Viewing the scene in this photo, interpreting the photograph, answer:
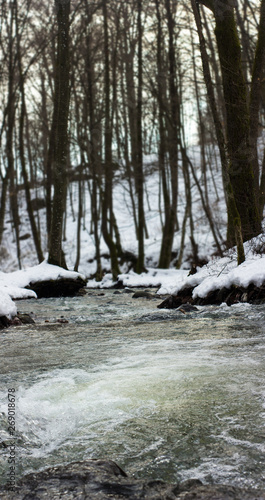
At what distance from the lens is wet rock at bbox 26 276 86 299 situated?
1216 centimetres

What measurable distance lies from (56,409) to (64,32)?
13188 millimetres

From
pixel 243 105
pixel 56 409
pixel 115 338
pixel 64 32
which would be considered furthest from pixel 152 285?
pixel 56 409

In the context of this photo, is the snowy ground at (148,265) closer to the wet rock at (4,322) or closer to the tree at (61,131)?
the wet rock at (4,322)

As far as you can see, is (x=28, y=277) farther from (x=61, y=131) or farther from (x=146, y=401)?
(x=146, y=401)

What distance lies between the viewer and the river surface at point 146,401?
88.2 inches

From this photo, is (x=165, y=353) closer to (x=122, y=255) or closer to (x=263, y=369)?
(x=263, y=369)

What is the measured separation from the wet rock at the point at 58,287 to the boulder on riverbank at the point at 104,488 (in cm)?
1023

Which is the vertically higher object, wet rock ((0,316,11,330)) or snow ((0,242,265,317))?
snow ((0,242,265,317))

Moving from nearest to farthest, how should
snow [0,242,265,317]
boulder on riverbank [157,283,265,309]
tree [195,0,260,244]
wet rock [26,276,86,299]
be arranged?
snow [0,242,265,317]
boulder on riverbank [157,283,265,309]
tree [195,0,260,244]
wet rock [26,276,86,299]

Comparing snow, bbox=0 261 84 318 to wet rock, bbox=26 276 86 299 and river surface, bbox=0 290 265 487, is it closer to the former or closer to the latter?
wet rock, bbox=26 276 86 299

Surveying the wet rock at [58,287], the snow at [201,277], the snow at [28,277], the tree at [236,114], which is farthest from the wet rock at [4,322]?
the wet rock at [58,287]

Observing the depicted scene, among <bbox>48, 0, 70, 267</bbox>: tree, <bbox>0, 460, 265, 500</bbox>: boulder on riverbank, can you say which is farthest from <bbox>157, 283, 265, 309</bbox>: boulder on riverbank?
<bbox>48, 0, 70, 267</bbox>: tree

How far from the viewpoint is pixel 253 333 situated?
16.7 feet

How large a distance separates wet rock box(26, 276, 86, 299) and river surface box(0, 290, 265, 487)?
21.9 ft
